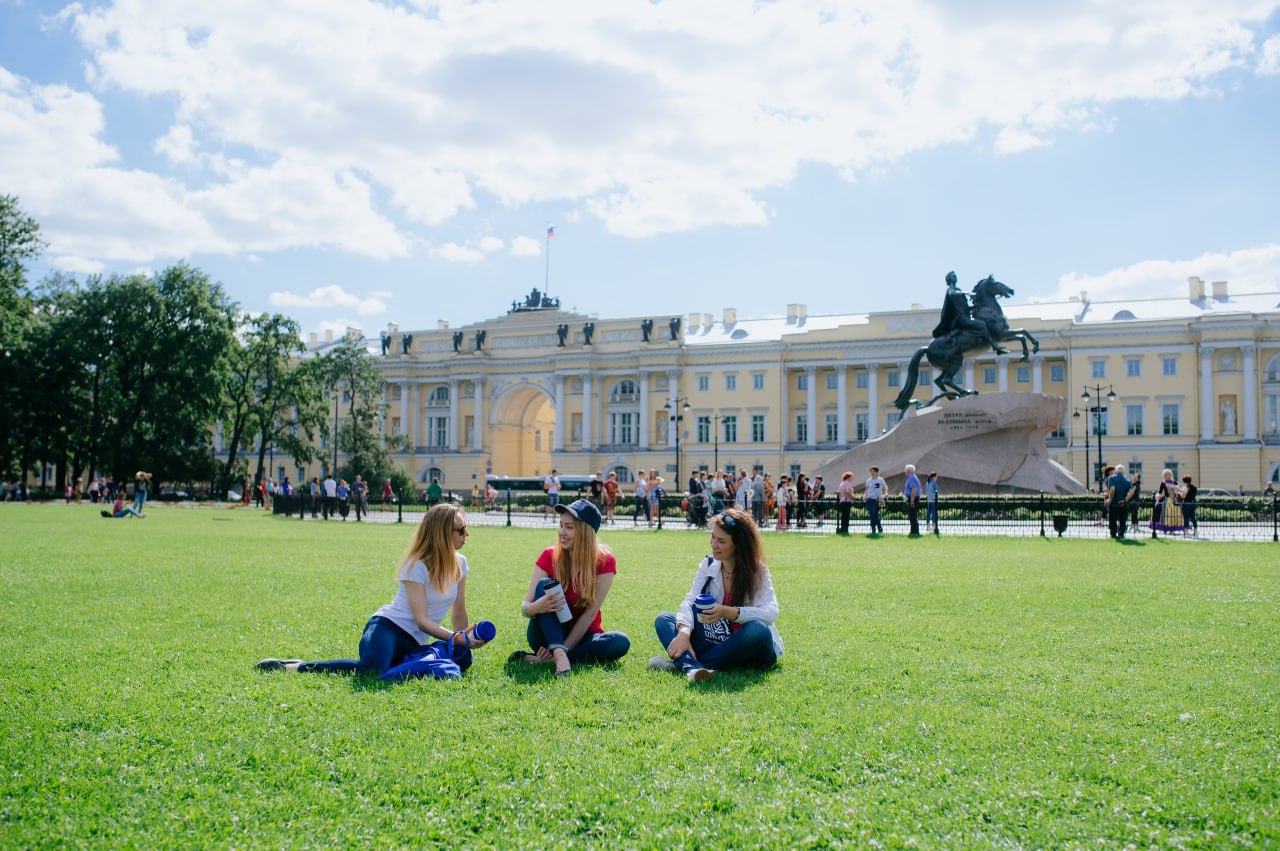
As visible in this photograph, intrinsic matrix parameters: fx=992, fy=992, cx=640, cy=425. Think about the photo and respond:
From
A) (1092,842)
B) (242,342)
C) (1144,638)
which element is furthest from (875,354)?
(1092,842)

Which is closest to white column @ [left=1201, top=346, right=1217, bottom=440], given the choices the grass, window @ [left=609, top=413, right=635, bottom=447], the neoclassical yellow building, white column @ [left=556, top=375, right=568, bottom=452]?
the neoclassical yellow building

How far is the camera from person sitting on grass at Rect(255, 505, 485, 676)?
6.39m

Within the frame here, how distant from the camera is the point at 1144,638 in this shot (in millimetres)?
7695

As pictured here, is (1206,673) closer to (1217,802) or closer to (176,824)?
(1217,802)

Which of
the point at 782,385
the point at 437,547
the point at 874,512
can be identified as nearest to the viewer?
the point at 437,547

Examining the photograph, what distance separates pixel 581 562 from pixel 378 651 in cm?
144

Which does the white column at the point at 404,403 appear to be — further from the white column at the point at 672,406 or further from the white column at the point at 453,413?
the white column at the point at 672,406

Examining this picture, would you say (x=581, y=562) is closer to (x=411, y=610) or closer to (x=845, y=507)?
(x=411, y=610)

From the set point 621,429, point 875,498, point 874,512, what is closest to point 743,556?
point 875,498

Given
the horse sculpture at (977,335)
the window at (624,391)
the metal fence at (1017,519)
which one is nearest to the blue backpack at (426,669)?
the metal fence at (1017,519)

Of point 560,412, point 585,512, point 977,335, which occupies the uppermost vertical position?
point 560,412

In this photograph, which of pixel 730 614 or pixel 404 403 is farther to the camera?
pixel 404 403

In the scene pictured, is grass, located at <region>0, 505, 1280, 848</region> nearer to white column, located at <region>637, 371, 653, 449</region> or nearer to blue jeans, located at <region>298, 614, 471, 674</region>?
blue jeans, located at <region>298, 614, 471, 674</region>

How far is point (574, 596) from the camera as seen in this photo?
683 centimetres
